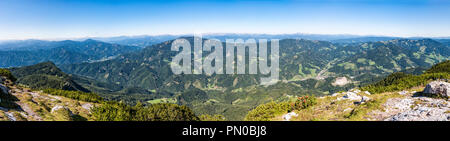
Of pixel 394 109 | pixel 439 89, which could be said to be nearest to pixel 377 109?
pixel 394 109

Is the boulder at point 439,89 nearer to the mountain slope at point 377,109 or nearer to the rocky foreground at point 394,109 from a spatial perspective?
the rocky foreground at point 394,109

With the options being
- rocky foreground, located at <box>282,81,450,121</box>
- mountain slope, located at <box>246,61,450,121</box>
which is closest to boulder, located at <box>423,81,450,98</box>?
rocky foreground, located at <box>282,81,450,121</box>

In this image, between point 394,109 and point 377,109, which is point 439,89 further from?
point 377,109

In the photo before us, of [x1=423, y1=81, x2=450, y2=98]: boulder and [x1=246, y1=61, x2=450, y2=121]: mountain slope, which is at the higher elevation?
[x1=423, y1=81, x2=450, y2=98]: boulder

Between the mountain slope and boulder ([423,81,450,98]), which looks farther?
boulder ([423,81,450,98])

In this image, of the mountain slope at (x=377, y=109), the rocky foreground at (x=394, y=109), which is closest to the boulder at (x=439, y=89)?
the rocky foreground at (x=394, y=109)

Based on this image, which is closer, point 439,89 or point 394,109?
point 394,109

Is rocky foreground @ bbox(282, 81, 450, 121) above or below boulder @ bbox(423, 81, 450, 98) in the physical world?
below

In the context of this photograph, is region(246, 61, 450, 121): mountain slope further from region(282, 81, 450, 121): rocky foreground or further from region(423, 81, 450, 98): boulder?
region(423, 81, 450, 98): boulder
